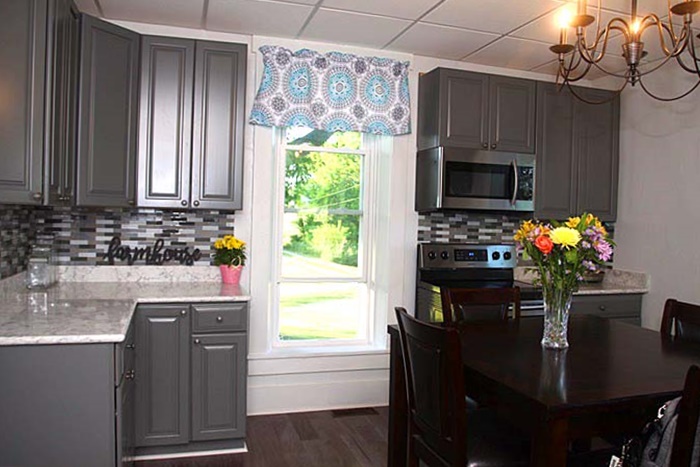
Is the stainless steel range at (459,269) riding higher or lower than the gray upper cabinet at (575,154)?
lower

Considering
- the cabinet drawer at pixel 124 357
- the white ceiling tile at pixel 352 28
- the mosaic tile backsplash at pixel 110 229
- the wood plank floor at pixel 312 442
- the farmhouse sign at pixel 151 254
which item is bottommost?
the wood plank floor at pixel 312 442

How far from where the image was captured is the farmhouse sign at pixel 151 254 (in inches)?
130

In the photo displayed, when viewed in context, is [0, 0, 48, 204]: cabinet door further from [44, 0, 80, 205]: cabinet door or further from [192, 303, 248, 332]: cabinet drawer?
[192, 303, 248, 332]: cabinet drawer

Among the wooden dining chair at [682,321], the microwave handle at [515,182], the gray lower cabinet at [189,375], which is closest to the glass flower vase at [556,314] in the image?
the wooden dining chair at [682,321]

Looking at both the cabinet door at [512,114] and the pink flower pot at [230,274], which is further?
the cabinet door at [512,114]

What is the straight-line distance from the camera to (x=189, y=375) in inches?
113

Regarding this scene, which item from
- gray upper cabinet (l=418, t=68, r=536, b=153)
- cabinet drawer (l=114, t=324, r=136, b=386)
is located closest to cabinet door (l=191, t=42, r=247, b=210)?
cabinet drawer (l=114, t=324, r=136, b=386)

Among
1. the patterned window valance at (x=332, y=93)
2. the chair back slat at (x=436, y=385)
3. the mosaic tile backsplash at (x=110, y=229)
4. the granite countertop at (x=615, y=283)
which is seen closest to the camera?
the chair back slat at (x=436, y=385)

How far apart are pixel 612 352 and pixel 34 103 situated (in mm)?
2518

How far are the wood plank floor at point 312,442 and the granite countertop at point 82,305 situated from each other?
0.85 m

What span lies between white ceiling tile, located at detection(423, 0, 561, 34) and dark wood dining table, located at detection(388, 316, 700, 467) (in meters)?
1.65

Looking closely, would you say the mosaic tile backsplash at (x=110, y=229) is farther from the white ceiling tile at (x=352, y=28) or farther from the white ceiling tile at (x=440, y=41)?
the white ceiling tile at (x=440, y=41)

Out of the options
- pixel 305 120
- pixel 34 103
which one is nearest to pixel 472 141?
pixel 305 120

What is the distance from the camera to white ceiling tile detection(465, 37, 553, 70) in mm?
3442
